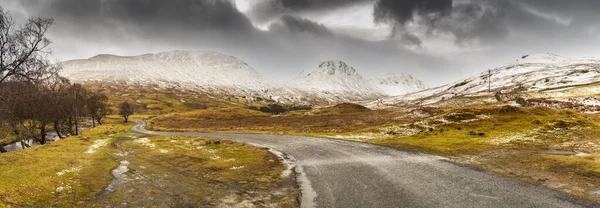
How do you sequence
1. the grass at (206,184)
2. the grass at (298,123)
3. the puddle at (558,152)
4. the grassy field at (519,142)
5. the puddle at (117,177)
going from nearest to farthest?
the grass at (206,184) → the puddle at (117,177) → the grassy field at (519,142) → the puddle at (558,152) → the grass at (298,123)

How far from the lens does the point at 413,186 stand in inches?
671

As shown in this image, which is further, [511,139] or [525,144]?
[511,139]

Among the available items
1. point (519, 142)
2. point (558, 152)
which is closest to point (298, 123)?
point (519, 142)

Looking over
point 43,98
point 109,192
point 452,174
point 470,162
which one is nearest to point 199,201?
point 109,192

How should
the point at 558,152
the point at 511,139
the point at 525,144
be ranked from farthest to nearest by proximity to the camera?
the point at 511,139 → the point at 525,144 → the point at 558,152

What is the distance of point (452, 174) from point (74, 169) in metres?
26.2

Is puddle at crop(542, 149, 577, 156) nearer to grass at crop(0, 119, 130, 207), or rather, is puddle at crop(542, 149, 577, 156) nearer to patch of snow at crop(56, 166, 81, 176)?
grass at crop(0, 119, 130, 207)

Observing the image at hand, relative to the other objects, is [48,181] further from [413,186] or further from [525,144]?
[525,144]

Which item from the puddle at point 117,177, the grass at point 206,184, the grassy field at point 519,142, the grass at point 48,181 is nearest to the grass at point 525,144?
the grassy field at point 519,142

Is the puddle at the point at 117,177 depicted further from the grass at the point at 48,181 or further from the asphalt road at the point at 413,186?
the asphalt road at the point at 413,186

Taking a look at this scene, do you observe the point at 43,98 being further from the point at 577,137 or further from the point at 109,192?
the point at 577,137

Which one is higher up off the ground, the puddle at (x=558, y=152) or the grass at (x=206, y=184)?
the puddle at (x=558, y=152)

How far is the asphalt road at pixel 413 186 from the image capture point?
1426 centimetres

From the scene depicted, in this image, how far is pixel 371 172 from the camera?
21.0 meters
